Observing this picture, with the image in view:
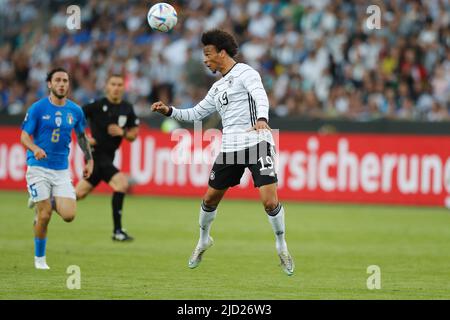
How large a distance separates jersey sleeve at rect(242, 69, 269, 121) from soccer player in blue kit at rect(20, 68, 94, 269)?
2.57 meters

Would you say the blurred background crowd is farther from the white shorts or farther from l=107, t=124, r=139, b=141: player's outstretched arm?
the white shorts

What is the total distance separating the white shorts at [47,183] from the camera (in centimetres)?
1209

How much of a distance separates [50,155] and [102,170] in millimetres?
3631

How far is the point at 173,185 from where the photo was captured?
77.0 ft

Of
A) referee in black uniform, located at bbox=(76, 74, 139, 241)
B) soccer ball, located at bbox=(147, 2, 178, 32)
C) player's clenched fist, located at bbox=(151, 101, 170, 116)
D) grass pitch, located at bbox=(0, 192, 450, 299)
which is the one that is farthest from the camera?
referee in black uniform, located at bbox=(76, 74, 139, 241)

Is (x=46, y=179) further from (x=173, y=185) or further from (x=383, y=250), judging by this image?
(x=173, y=185)

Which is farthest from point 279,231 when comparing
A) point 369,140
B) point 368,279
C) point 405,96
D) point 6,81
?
point 6,81

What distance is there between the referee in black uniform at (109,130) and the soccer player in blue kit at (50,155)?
3.28 m

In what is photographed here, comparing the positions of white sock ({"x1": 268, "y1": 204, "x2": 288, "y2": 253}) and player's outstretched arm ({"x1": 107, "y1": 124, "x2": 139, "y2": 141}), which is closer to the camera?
white sock ({"x1": 268, "y1": 204, "x2": 288, "y2": 253})

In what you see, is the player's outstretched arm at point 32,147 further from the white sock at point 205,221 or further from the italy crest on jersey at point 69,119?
the white sock at point 205,221

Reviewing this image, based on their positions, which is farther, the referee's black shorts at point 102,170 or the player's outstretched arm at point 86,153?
the referee's black shorts at point 102,170

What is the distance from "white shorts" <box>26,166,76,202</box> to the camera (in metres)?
12.1

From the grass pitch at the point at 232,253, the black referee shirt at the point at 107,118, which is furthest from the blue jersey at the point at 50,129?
the black referee shirt at the point at 107,118

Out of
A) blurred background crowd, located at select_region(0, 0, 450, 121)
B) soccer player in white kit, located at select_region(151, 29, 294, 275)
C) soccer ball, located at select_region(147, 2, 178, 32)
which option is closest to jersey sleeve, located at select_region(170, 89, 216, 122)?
soccer player in white kit, located at select_region(151, 29, 294, 275)
